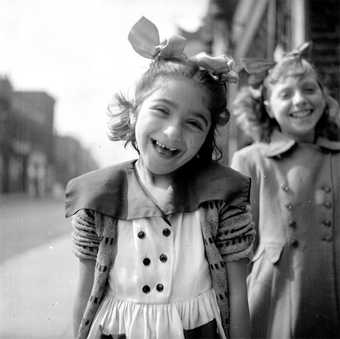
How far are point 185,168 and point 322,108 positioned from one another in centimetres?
99

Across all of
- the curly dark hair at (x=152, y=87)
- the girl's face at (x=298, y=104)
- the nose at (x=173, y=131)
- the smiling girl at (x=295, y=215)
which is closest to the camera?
the nose at (x=173, y=131)

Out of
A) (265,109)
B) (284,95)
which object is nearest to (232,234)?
(284,95)

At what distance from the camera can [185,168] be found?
1.48m

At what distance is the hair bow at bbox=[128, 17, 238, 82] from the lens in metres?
1.42

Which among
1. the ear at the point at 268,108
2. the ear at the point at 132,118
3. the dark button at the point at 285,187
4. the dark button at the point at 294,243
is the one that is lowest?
the dark button at the point at 294,243

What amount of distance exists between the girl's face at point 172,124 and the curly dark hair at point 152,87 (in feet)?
0.11

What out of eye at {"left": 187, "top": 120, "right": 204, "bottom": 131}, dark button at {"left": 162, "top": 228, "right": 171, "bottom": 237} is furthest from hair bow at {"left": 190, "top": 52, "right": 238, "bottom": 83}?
dark button at {"left": 162, "top": 228, "right": 171, "bottom": 237}

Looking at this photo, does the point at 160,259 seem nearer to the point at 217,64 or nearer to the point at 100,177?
the point at 100,177

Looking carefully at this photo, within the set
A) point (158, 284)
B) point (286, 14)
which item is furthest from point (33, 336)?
point (286, 14)

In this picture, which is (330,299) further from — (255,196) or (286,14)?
(286,14)

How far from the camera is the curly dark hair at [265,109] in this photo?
2.16 metres

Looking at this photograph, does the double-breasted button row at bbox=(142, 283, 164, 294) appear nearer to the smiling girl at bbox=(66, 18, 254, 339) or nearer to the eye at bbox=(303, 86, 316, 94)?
the smiling girl at bbox=(66, 18, 254, 339)

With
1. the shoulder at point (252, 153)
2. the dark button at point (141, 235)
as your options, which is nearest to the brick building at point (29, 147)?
the shoulder at point (252, 153)

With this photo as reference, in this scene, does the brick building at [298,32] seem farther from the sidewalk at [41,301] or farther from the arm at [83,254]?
the sidewalk at [41,301]
